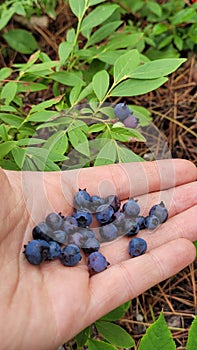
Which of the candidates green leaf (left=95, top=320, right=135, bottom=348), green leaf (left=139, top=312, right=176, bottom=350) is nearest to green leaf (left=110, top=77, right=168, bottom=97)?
green leaf (left=95, top=320, right=135, bottom=348)

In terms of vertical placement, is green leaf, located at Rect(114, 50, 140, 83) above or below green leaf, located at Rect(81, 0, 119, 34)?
below

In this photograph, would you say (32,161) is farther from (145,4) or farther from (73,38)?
(145,4)

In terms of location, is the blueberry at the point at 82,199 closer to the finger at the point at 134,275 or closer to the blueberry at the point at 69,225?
the blueberry at the point at 69,225

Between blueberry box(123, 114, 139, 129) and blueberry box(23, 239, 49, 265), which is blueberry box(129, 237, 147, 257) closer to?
blueberry box(23, 239, 49, 265)

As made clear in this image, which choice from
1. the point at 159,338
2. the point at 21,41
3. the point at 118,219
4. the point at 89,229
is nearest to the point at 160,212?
the point at 118,219

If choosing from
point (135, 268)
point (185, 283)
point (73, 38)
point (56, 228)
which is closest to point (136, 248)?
point (135, 268)

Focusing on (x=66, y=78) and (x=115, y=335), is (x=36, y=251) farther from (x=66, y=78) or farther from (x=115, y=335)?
(x=66, y=78)
